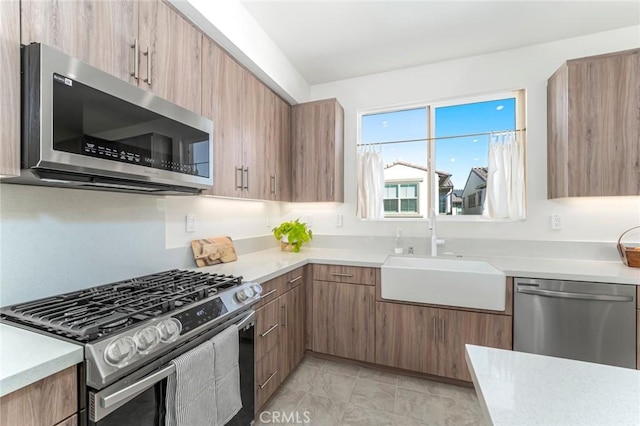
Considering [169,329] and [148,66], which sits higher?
[148,66]

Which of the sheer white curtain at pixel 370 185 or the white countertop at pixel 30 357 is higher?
the sheer white curtain at pixel 370 185

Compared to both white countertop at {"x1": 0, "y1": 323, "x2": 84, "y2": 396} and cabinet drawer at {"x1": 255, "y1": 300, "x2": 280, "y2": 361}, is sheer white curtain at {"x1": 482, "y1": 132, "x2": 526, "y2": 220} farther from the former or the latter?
white countertop at {"x1": 0, "y1": 323, "x2": 84, "y2": 396}

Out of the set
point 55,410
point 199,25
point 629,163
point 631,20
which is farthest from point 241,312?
point 631,20

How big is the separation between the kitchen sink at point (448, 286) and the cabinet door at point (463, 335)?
0.30 feet

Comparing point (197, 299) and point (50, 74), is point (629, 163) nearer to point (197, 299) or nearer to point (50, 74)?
point (197, 299)

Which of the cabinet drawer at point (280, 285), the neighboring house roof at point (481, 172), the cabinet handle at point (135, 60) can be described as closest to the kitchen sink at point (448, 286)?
the cabinet drawer at point (280, 285)

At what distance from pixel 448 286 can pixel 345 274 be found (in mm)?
758

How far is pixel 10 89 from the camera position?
0.86 m

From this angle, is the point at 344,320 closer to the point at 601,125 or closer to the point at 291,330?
the point at 291,330

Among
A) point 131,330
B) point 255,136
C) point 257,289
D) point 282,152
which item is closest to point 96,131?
point 131,330

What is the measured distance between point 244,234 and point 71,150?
161cm

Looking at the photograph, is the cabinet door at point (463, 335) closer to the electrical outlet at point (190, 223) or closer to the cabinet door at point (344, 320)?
the cabinet door at point (344, 320)

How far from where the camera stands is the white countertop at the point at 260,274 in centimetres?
67

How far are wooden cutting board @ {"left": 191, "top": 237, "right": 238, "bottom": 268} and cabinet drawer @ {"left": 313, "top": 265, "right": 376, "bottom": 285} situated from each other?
2.28 feet
